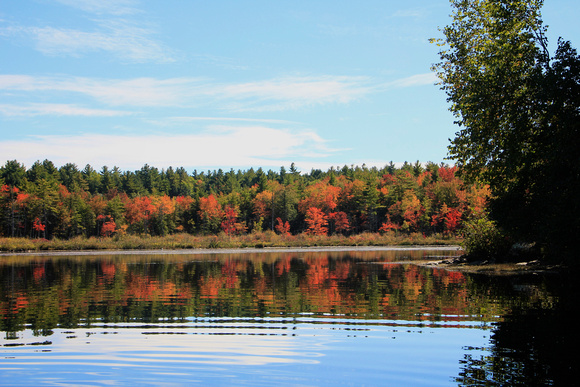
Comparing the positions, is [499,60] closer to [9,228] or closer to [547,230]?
[547,230]

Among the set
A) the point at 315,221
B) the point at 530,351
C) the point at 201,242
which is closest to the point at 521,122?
the point at 530,351

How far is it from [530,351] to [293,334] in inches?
268

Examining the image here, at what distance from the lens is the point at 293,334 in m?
15.5

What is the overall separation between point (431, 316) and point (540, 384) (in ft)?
28.1

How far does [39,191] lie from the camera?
135625mm

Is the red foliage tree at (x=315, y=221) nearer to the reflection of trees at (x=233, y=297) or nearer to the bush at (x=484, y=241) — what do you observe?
the bush at (x=484, y=241)

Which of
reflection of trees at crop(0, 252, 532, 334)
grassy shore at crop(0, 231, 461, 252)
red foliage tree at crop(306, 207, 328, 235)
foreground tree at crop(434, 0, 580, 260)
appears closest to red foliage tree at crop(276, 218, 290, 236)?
red foliage tree at crop(306, 207, 328, 235)

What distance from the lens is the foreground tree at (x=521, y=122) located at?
22.5 metres

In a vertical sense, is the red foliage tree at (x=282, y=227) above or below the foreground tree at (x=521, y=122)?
below

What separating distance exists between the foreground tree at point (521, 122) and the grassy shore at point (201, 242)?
56.6 m

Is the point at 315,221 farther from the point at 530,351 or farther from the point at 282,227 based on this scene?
the point at 530,351

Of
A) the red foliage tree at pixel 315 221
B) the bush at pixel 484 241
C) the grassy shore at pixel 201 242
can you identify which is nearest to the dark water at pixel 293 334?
the bush at pixel 484 241

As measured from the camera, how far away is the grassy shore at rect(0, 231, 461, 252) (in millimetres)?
→ 79938

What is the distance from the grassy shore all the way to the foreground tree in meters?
56.6
